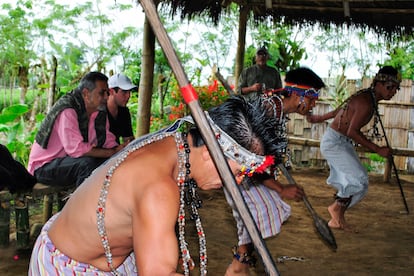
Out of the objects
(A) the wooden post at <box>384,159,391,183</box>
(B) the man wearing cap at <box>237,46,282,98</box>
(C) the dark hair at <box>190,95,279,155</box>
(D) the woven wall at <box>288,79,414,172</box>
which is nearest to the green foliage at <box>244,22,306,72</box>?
(D) the woven wall at <box>288,79,414,172</box>

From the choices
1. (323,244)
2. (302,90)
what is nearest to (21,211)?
(302,90)

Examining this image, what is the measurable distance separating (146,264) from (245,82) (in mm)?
6420

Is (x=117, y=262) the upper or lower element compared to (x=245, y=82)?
lower

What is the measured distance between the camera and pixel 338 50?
591 inches

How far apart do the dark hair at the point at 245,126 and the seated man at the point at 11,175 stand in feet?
8.79

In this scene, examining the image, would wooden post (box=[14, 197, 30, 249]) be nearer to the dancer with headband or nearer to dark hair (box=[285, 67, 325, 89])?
the dancer with headband

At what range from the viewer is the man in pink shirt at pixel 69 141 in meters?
4.33

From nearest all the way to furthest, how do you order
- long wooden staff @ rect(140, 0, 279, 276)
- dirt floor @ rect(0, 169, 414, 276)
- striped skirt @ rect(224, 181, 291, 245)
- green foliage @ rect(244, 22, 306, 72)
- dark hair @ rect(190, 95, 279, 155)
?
long wooden staff @ rect(140, 0, 279, 276) < dark hair @ rect(190, 95, 279, 155) < striped skirt @ rect(224, 181, 291, 245) < dirt floor @ rect(0, 169, 414, 276) < green foliage @ rect(244, 22, 306, 72)

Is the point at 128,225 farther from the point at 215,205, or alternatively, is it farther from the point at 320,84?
the point at 215,205

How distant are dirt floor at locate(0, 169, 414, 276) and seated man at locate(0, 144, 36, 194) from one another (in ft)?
2.01

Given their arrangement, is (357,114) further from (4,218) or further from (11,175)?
(4,218)

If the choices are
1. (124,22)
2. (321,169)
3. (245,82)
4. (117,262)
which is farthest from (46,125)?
(124,22)

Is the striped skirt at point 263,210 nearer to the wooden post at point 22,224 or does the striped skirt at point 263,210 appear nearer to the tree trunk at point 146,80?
the wooden post at point 22,224

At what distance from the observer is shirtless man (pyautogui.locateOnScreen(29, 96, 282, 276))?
5.03ft
